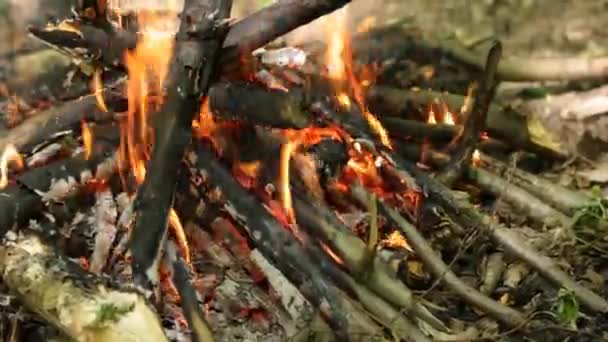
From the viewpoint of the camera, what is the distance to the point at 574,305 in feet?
7.85

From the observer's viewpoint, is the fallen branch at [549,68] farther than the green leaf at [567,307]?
Yes

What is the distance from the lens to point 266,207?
8.62 feet

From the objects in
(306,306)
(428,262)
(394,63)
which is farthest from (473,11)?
(306,306)

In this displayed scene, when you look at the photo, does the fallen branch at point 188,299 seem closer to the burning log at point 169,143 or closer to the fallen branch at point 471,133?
the burning log at point 169,143

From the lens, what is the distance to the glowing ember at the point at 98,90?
2.72m

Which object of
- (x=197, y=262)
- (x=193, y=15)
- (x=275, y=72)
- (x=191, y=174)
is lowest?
(x=197, y=262)

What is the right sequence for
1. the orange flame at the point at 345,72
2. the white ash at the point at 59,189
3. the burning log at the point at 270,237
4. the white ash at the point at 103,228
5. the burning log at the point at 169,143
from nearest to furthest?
the burning log at the point at 169,143 → the burning log at the point at 270,237 → the white ash at the point at 103,228 → the white ash at the point at 59,189 → the orange flame at the point at 345,72

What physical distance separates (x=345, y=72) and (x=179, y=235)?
0.86m

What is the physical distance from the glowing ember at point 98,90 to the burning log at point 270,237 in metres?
0.31

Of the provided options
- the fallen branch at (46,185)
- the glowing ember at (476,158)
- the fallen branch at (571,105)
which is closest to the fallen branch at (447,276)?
the glowing ember at (476,158)

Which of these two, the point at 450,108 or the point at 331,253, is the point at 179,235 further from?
the point at 450,108

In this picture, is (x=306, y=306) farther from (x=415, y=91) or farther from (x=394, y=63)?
(x=394, y=63)

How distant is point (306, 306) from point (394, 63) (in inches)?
49.3

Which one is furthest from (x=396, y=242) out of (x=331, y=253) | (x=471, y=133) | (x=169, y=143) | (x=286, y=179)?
(x=169, y=143)
